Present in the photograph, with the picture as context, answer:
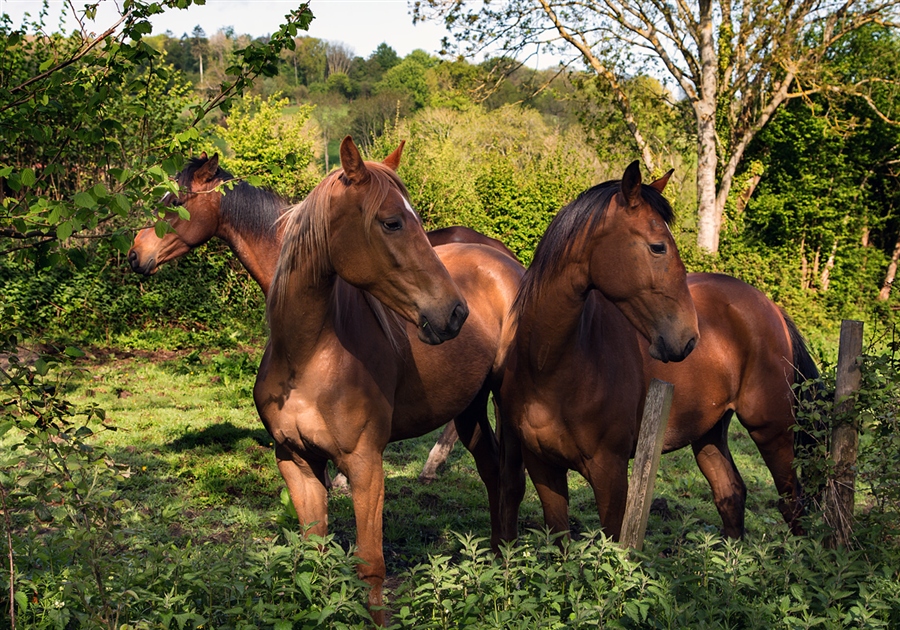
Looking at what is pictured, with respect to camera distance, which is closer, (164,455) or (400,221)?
(400,221)

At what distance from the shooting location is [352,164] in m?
3.18

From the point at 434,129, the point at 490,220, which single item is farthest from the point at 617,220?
the point at 434,129

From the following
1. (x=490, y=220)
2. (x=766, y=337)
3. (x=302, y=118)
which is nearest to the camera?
(x=766, y=337)

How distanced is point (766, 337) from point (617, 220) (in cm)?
175

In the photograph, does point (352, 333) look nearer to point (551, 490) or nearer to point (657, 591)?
point (551, 490)

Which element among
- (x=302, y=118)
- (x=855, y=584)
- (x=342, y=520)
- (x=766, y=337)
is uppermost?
(x=302, y=118)

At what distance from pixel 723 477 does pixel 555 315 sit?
6.87 ft

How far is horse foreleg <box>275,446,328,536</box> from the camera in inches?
142

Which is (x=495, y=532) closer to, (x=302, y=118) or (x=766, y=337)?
(x=766, y=337)

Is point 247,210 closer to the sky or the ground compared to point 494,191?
closer to the ground

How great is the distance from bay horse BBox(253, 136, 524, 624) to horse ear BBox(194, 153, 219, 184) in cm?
214

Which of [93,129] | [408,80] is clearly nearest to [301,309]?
[93,129]

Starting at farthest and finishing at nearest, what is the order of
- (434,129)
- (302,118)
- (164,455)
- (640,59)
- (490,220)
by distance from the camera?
(434,129) → (302,118) → (640,59) → (490,220) → (164,455)

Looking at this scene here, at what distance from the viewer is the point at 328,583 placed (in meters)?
2.83
